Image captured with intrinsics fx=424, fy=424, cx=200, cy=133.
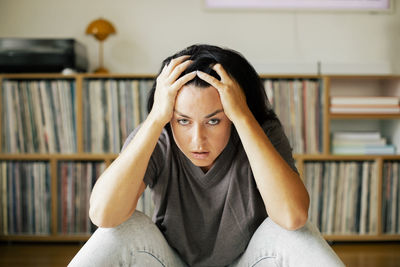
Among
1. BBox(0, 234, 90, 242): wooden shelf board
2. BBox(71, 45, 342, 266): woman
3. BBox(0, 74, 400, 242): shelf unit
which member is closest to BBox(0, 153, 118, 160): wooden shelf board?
BBox(0, 74, 400, 242): shelf unit

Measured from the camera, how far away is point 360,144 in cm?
251

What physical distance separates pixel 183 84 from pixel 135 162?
0.80 feet

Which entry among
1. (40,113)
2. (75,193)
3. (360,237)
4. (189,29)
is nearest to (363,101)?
(360,237)

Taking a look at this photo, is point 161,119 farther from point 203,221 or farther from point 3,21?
point 3,21

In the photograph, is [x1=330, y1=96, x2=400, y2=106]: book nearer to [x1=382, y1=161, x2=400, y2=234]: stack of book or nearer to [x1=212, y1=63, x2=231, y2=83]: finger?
[x1=382, y1=161, x2=400, y2=234]: stack of book

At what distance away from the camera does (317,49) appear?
2701mm

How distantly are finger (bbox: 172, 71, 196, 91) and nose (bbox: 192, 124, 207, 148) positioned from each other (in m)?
0.11

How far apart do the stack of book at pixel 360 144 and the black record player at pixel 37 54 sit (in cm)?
159

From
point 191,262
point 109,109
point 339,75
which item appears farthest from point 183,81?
point 339,75

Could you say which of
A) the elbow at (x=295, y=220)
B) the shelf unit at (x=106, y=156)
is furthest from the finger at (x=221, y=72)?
the shelf unit at (x=106, y=156)

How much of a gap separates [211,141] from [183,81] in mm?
176

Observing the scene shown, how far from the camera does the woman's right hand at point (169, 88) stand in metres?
1.11

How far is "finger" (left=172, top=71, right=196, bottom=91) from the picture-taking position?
3.62 ft

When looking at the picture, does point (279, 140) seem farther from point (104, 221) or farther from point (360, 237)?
point (360, 237)
